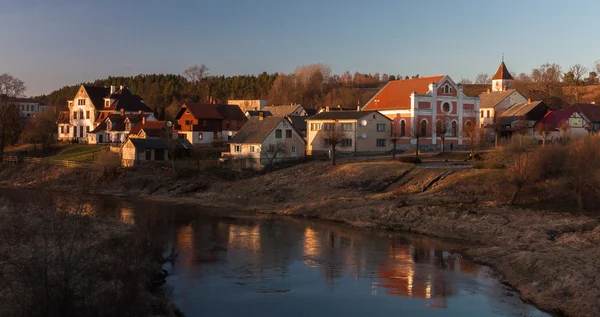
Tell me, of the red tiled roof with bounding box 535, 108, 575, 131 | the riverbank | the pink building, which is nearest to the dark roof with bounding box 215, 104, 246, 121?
the pink building

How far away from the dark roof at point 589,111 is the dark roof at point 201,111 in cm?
3925

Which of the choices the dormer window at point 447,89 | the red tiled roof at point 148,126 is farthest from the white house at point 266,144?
the dormer window at point 447,89

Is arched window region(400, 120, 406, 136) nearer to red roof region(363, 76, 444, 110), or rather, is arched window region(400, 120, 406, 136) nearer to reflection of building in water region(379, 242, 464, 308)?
red roof region(363, 76, 444, 110)

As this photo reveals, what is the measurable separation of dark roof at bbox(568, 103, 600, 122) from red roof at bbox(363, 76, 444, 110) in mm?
14883

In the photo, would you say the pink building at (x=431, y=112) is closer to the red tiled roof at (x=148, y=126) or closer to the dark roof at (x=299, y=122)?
the dark roof at (x=299, y=122)

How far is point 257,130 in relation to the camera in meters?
55.0

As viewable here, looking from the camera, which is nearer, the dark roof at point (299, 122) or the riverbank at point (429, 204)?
the riverbank at point (429, 204)

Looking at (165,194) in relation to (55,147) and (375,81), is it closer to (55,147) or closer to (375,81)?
(55,147)

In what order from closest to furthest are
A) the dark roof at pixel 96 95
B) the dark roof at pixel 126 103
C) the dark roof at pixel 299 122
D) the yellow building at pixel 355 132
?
the yellow building at pixel 355 132, the dark roof at pixel 299 122, the dark roof at pixel 126 103, the dark roof at pixel 96 95

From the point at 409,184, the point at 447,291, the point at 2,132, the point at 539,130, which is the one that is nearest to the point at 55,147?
the point at 2,132

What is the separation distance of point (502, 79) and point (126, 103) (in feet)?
197

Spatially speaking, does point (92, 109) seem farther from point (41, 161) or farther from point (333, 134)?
point (333, 134)

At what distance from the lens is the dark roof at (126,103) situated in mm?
78625

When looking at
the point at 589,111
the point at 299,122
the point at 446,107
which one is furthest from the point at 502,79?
the point at 299,122
